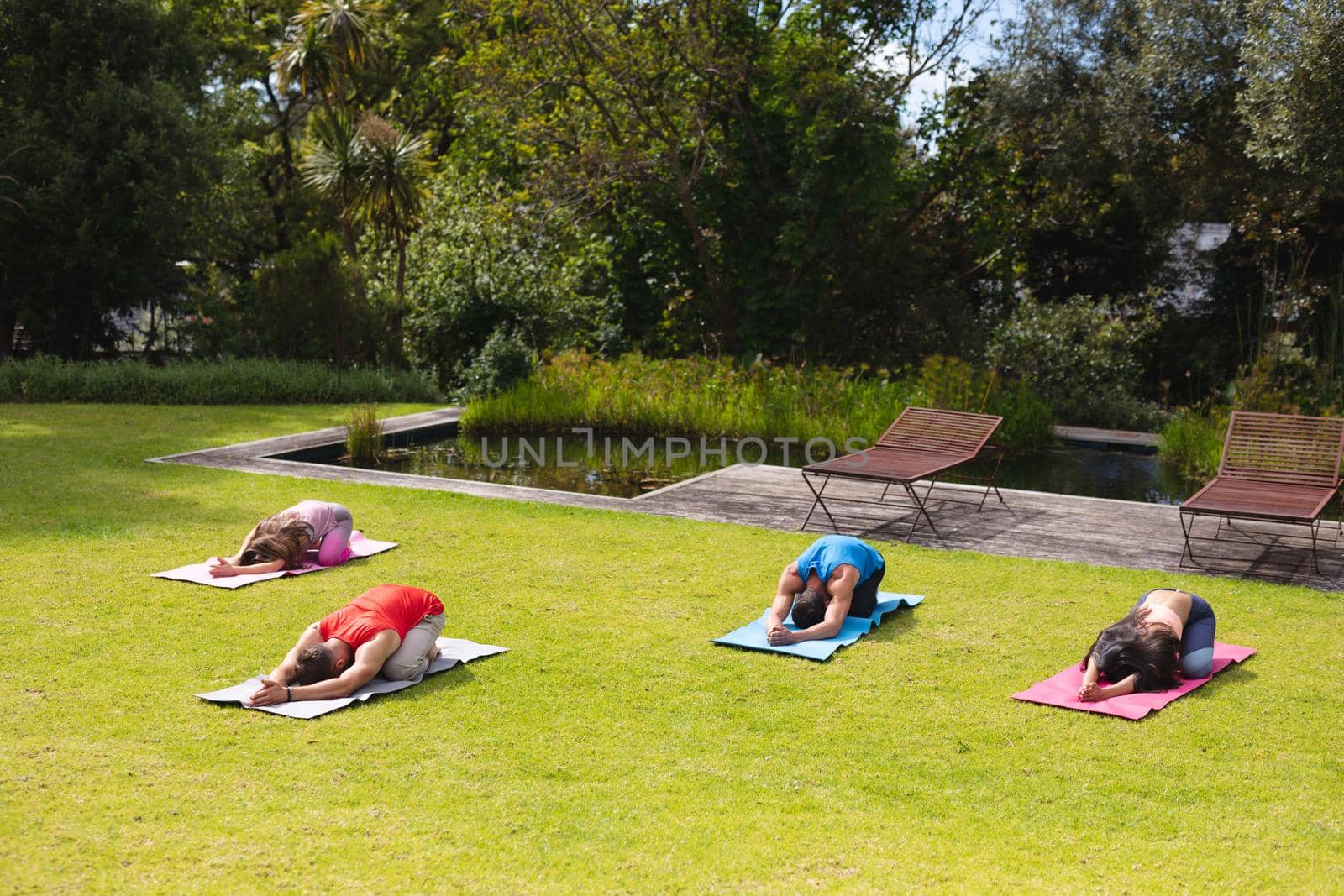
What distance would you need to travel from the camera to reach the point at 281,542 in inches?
280

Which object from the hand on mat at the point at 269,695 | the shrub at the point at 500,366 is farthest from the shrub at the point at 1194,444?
the hand on mat at the point at 269,695

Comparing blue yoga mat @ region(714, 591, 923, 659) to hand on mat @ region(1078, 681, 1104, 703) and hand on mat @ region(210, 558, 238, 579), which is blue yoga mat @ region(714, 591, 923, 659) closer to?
hand on mat @ region(1078, 681, 1104, 703)

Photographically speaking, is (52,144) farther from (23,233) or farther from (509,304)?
(509,304)

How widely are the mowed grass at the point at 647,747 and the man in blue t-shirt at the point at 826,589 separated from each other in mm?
191

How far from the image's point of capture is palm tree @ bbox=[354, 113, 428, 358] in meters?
18.9

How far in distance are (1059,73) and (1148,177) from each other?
1.96 meters

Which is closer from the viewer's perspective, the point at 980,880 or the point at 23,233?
the point at 980,880

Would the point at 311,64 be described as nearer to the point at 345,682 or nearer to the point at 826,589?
the point at 826,589

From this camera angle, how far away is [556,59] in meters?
16.7

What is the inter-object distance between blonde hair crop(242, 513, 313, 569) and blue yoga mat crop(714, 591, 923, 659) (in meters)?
2.75

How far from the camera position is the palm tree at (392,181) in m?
18.9

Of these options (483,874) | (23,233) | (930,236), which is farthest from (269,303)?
(483,874)

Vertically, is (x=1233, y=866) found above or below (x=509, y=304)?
below

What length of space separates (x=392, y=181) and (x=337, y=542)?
13110 mm
